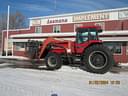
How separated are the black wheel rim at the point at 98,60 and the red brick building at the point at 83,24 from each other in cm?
1484

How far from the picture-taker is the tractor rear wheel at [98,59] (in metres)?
14.4

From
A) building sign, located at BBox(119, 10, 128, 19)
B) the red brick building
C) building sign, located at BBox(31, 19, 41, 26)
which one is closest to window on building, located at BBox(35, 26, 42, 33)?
the red brick building

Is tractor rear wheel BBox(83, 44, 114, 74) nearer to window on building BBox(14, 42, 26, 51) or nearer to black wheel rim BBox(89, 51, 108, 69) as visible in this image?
black wheel rim BBox(89, 51, 108, 69)

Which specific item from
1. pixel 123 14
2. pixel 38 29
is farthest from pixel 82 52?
pixel 38 29

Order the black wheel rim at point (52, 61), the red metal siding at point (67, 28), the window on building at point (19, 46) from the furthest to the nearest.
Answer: the window on building at point (19, 46), the red metal siding at point (67, 28), the black wheel rim at point (52, 61)

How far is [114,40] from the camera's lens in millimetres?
29188

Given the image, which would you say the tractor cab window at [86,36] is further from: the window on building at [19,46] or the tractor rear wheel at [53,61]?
the window on building at [19,46]

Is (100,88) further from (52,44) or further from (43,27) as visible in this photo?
(43,27)

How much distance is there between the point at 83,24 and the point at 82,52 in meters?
23.6

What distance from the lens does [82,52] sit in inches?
639

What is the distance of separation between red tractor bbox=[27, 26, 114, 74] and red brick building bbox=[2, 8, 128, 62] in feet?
41.9

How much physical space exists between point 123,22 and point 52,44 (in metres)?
20.0

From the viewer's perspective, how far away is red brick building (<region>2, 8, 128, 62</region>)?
97.6 ft
